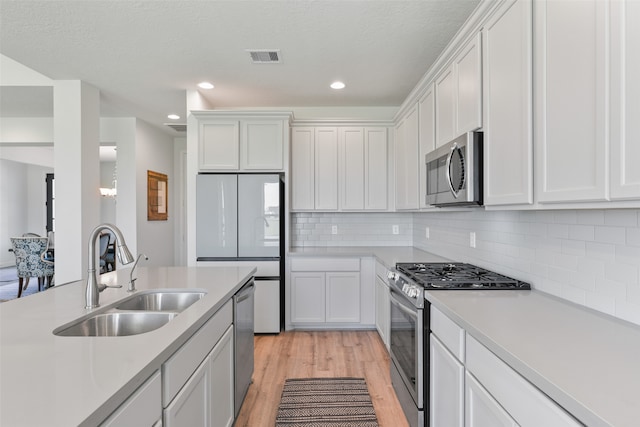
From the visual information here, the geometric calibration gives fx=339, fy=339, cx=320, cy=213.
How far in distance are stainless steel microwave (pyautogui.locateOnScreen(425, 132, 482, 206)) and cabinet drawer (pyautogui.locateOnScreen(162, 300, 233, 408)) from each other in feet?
4.87

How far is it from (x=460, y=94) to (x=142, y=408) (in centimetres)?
217

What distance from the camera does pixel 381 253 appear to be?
3605mm

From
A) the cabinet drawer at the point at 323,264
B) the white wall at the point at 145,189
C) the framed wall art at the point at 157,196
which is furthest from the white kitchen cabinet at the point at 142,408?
the framed wall art at the point at 157,196

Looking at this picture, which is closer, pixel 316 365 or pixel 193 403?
pixel 193 403

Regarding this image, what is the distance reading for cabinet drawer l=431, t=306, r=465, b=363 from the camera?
1438 millimetres

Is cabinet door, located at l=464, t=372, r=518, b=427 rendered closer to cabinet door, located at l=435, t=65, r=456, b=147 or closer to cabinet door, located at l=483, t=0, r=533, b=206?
cabinet door, located at l=483, t=0, r=533, b=206

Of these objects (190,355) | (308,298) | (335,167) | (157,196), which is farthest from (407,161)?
(157,196)

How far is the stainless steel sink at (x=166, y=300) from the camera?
1.88m

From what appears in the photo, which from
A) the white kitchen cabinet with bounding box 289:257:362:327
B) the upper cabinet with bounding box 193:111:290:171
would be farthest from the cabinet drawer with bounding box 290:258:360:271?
the upper cabinet with bounding box 193:111:290:171

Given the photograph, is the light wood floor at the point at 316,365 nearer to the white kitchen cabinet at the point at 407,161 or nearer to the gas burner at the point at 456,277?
the gas burner at the point at 456,277

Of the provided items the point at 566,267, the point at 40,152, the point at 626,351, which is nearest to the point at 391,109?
the point at 566,267

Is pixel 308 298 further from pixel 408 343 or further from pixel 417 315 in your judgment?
pixel 417 315

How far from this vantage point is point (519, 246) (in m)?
2.03

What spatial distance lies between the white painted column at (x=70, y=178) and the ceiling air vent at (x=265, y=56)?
211 cm
